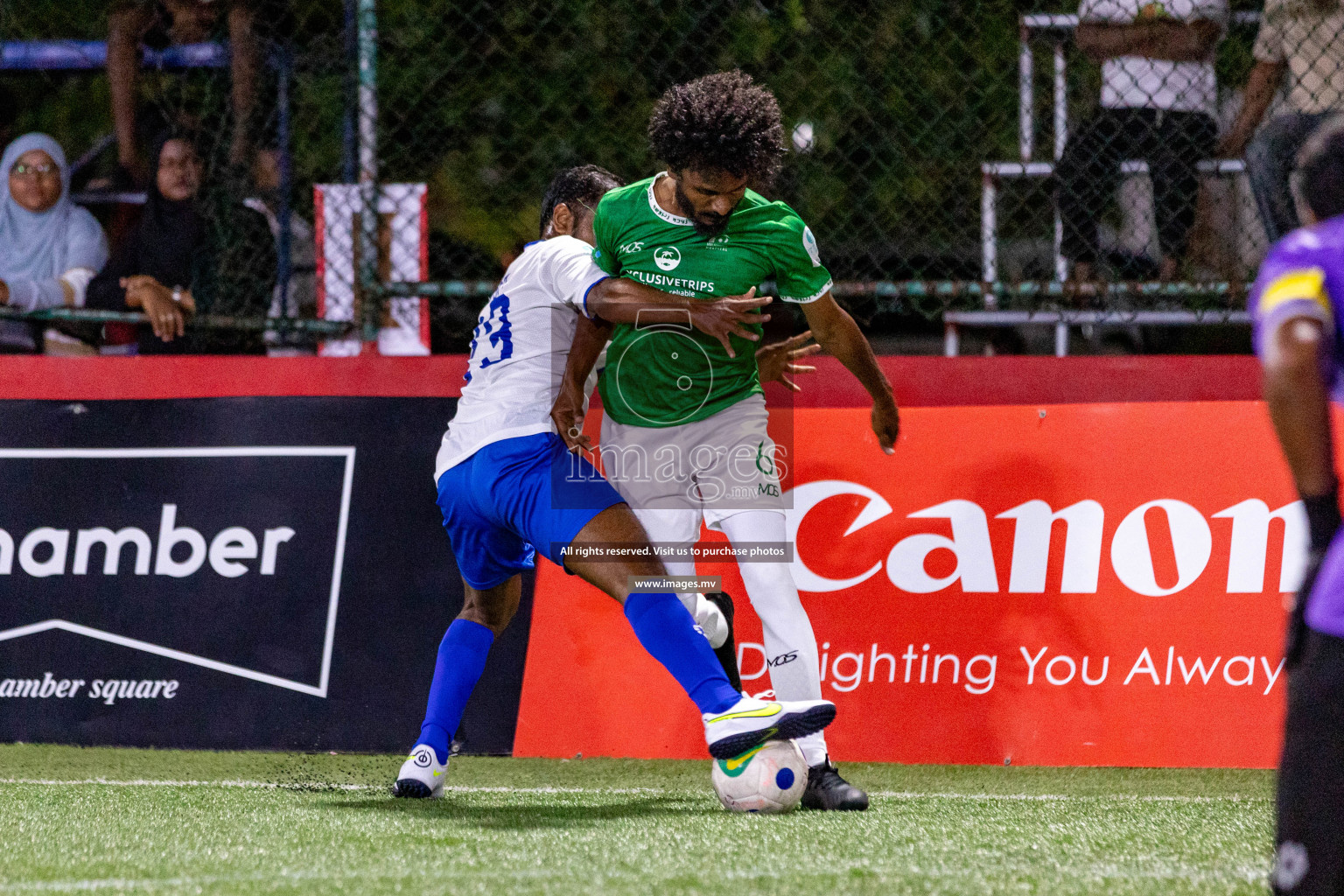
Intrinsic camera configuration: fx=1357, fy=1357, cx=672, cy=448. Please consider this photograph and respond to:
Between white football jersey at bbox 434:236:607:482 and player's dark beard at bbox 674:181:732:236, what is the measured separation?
312mm

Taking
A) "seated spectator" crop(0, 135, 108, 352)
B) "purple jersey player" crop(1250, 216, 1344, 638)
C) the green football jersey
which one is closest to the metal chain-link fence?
"seated spectator" crop(0, 135, 108, 352)

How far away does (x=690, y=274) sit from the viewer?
13.2 ft

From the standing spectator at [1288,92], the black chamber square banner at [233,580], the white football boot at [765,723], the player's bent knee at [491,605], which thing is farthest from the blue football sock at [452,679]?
the standing spectator at [1288,92]

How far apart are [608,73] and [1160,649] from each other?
14.3 ft

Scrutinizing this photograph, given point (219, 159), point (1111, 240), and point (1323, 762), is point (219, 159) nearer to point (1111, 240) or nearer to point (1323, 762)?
point (1111, 240)

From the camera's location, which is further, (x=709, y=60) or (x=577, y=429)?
(x=709, y=60)

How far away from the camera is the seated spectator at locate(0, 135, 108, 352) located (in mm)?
6477

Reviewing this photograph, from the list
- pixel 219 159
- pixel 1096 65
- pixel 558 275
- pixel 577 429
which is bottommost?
pixel 577 429

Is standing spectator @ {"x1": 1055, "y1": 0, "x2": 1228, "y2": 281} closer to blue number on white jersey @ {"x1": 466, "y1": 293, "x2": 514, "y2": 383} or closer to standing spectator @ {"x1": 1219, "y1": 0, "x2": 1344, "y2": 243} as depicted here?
standing spectator @ {"x1": 1219, "y1": 0, "x2": 1344, "y2": 243}

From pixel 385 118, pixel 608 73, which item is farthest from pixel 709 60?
pixel 385 118

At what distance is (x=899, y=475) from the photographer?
16.5 feet

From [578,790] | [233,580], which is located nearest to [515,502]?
[578,790]

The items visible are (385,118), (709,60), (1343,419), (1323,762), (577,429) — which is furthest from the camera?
(385,118)

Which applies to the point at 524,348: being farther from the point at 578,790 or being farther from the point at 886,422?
the point at 578,790
